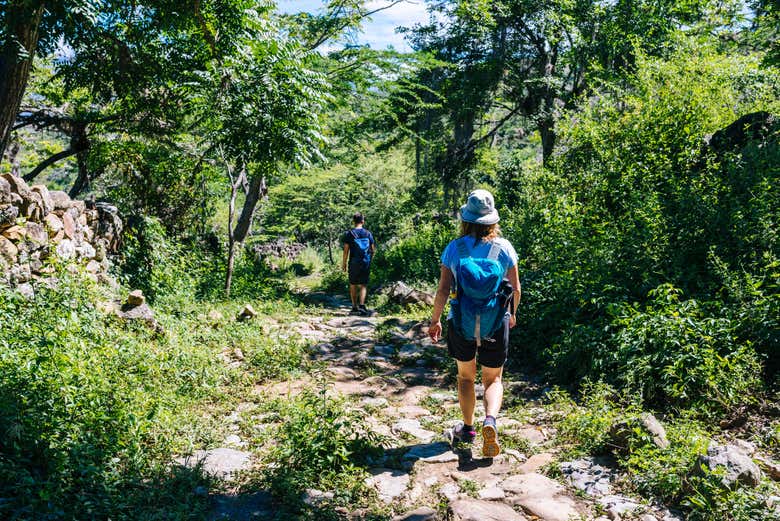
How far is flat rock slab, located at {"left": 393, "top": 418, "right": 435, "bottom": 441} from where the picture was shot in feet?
14.6

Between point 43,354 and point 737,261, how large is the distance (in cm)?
676

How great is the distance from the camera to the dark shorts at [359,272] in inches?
401

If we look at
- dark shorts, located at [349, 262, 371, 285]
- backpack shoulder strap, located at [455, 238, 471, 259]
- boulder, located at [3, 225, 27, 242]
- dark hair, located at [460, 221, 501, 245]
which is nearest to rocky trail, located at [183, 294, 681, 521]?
backpack shoulder strap, located at [455, 238, 471, 259]

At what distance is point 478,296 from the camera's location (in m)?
3.62

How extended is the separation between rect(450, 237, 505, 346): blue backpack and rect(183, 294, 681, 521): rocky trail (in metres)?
0.99

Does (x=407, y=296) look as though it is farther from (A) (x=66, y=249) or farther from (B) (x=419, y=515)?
(B) (x=419, y=515)

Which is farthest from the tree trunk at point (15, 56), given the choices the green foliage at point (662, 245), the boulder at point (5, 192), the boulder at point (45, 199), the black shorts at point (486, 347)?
the green foliage at point (662, 245)

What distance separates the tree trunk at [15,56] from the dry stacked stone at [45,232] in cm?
90

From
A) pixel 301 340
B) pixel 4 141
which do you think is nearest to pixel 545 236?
pixel 301 340

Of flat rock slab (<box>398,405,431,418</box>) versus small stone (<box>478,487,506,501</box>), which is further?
flat rock slab (<box>398,405,431,418</box>)

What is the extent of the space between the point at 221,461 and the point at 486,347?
7.05ft

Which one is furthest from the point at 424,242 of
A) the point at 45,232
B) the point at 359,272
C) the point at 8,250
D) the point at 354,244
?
the point at 8,250

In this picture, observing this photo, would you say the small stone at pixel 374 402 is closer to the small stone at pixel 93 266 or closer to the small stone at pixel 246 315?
the small stone at pixel 246 315

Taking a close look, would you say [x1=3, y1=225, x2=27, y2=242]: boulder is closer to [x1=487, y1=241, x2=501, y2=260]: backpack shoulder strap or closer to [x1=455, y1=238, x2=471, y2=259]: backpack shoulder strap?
[x1=455, y1=238, x2=471, y2=259]: backpack shoulder strap
